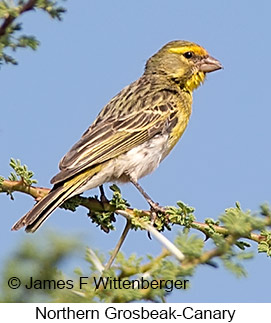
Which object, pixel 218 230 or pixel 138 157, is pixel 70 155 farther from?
pixel 218 230

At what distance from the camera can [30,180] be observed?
11.2 feet

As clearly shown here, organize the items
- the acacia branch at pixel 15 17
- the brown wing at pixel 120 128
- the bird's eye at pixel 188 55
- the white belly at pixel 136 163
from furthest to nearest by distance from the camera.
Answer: the bird's eye at pixel 188 55, the white belly at pixel 136 163, the brown wing at pixel 120 128, the acacia branch at pixel 15 17

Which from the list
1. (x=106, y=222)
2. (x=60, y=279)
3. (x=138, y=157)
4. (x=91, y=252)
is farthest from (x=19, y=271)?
(x=138, y=157)

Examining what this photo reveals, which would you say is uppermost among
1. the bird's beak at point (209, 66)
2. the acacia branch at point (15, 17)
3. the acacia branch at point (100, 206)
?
the bird's beak at point (209, 66)

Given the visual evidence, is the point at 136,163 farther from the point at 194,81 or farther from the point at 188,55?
the point at 188,55

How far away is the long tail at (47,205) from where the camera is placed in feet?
13.6

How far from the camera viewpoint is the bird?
15.6 feet

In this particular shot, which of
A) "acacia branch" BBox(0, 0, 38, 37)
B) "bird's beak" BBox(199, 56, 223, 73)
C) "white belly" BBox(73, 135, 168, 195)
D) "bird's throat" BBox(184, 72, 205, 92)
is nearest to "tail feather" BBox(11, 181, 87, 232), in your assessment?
"white belly" BBox(73, 135, 168, 195)

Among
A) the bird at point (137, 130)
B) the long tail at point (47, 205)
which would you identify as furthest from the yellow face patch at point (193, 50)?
the long tail at point (47, 205)

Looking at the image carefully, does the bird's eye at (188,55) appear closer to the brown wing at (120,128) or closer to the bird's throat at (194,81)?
the bird's throat at (194,81)

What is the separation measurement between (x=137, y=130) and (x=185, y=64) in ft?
4.80

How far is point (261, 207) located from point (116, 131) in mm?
3567

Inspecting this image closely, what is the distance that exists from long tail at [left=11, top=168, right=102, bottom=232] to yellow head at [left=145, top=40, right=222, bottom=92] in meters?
2.62

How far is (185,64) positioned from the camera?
707 cm
